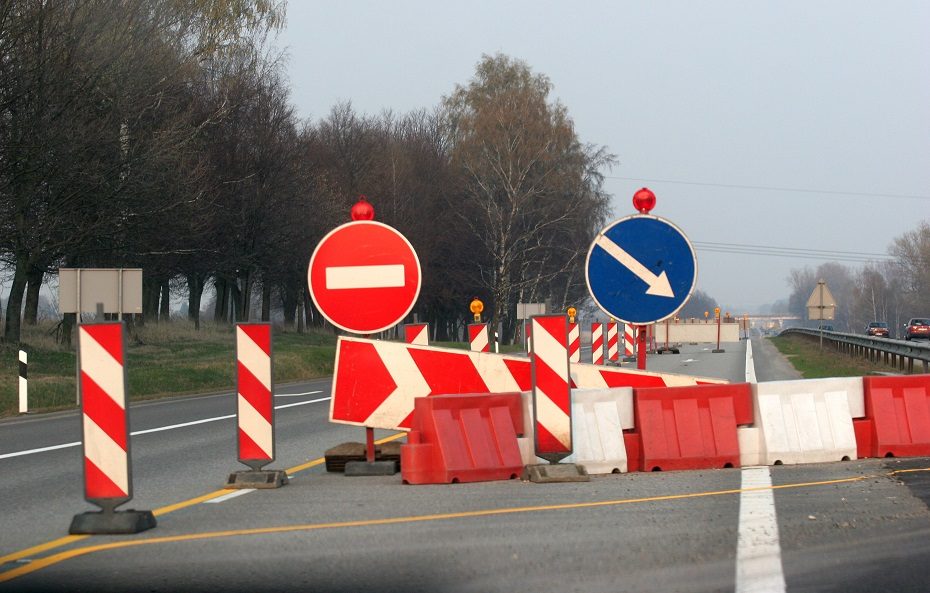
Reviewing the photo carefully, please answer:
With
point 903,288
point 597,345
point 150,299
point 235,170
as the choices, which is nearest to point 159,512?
point 597,345

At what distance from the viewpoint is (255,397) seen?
1094cm

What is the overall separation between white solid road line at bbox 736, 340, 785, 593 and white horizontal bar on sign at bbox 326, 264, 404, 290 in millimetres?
3373

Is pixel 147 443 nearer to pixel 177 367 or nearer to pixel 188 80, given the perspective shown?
pixel 177 367

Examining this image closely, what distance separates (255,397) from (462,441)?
170 centimetres

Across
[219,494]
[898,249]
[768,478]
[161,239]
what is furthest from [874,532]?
[898,249]

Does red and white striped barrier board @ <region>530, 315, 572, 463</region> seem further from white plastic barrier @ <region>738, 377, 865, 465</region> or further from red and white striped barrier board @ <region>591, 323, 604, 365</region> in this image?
red and white striped barrier board @ <region>591, 323, 604, 365</region>

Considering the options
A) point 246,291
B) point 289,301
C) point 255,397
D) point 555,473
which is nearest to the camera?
point 555,473

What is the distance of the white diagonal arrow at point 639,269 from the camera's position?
442 inches

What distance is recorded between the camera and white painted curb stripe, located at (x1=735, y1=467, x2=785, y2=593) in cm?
628

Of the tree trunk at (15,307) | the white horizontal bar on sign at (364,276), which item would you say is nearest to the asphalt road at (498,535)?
the white horizontal bar on sign at (364,276)

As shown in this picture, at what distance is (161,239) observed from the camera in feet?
137

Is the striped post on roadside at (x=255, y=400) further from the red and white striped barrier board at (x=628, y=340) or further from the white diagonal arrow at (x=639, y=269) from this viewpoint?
the red and white striped barrier board at (x=628, y=340)

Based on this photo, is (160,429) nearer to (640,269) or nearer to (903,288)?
(640,269)

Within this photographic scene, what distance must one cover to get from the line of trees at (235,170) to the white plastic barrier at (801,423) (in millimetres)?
2715
